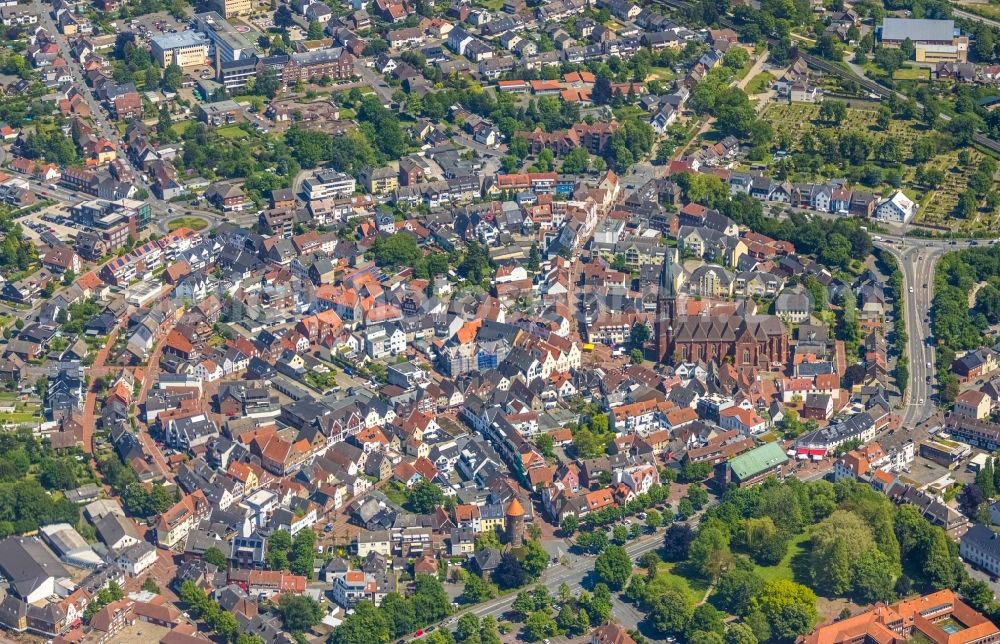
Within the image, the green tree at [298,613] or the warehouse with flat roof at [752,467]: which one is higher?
the warehouse with flat roof at [752,467]

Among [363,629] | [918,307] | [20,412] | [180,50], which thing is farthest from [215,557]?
[180,50]

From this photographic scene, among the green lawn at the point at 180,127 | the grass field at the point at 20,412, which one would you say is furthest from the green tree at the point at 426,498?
the green lawn at the point at 180,127

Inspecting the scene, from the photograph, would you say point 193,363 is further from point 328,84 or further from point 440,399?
point 328,84

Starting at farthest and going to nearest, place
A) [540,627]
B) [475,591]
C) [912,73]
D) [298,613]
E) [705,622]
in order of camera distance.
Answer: [912,73] < [475,591] < [298,613] < [540,627] < [705,622]

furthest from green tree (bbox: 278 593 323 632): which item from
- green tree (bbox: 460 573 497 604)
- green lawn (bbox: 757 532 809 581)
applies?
green lawn (bbox: 757 532 809 581)

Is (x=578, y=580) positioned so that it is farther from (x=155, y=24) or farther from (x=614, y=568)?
(x=155, y=24)

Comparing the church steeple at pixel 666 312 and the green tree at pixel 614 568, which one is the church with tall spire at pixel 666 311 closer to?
the church steeple at pixel 666 312

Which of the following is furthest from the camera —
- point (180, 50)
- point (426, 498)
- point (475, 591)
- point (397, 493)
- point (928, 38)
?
point (928, 38)
